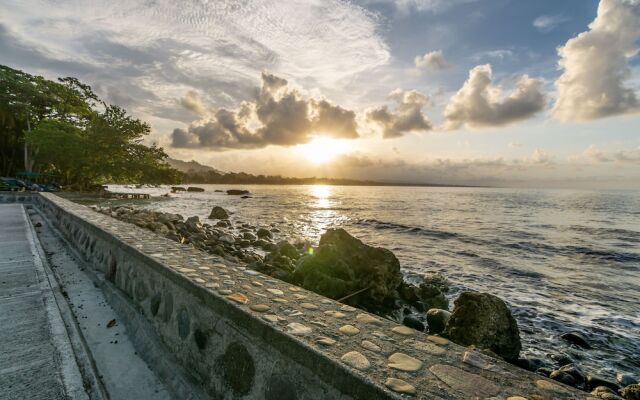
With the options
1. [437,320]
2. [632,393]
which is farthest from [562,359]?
[437,320]

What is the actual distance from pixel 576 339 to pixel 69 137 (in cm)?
4463

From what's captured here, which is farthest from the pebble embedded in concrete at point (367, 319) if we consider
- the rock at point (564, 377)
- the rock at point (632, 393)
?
the rock at point (564, 377)

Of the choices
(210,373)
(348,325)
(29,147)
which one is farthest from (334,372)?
(29,147)

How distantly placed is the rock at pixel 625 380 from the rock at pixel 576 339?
121 centimetres

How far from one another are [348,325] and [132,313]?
9.80 feet

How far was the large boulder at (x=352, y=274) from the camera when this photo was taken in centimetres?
823

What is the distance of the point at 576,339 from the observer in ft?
22.6

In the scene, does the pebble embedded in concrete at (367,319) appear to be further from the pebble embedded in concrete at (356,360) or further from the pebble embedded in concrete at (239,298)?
the pebble embedded in concrete at (239,298)

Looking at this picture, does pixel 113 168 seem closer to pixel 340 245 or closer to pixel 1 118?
pixel 1 118

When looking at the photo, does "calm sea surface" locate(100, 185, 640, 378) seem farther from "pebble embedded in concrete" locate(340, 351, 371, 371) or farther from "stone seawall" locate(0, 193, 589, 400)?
"pebble embedded in concrete" locate(340, 351, 371, 371)

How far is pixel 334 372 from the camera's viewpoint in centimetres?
173

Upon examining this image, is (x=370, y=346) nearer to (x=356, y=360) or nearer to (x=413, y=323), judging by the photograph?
(x=356, y=360)

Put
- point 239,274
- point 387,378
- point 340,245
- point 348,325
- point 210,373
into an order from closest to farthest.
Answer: point 387,378
point 348,325
point 210,373
point 239,274
point 340,245

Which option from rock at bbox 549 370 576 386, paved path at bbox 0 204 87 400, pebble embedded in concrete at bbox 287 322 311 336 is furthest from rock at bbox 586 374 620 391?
paved path at bbox 0 204 87 400
